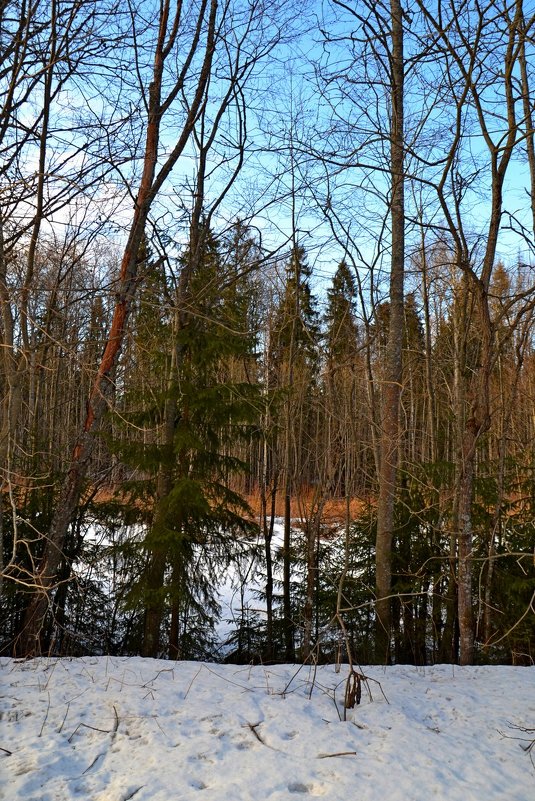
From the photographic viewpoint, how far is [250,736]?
361cm

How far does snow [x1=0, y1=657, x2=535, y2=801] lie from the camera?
9.90 feet

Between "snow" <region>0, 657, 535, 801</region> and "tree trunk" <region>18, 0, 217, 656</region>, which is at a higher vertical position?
"tree trunk" <region>18, 0, 217, 656</region>

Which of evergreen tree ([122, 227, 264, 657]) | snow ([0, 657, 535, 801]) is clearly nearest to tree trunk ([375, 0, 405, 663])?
evergreen tree ([122, 227, 264, 657])

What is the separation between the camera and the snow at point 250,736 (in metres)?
3.02

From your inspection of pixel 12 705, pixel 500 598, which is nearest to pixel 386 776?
pixel 12 705

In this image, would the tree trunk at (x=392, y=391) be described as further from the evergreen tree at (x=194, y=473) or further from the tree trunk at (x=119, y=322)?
the tree trunk at (x=119, y=322)

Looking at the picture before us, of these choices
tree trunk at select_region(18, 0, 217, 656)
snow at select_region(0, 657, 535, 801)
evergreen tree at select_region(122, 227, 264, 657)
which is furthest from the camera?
evergreen tree at select_region(122, 227, 264, 657)

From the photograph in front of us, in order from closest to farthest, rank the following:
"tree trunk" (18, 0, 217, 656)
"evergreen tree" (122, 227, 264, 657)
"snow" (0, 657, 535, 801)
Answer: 1. "snow" (0, 657, 535, 801)
2. "tree trunk" (18, 0, 217, 656)
3. "evergreen tree" (122, 227, 264, 657)

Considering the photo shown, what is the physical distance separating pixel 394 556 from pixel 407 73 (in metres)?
6.73

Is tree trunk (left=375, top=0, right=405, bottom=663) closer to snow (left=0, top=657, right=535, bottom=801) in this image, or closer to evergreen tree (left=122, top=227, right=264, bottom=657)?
evergreen tree (left=122, top=227, right=264, bottom=657)

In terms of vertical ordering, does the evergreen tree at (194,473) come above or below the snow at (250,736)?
above

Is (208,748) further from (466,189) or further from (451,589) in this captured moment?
(466,189)

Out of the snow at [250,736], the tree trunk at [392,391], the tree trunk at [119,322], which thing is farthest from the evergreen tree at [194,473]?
the snow at [250,736]

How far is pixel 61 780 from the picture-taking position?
3.05m
